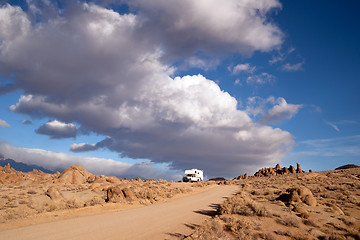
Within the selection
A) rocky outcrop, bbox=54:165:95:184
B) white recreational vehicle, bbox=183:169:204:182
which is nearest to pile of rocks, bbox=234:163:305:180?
white recreational vehicle, bbox=183:169:204:182

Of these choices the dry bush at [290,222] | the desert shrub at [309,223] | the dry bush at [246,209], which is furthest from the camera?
the dry bush at [246,209]

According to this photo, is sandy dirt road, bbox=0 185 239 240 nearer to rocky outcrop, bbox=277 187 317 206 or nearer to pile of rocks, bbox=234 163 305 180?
rocky outcrop, bbox=277 187 317 206

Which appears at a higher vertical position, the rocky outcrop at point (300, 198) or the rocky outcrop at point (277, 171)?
the rocky outcrop at point (277, 171)

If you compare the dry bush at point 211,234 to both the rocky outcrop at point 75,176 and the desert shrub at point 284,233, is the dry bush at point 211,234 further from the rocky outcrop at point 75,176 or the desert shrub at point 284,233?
the rocky outcrop at point 75,176

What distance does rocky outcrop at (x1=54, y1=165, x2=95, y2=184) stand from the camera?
4300 centimetres

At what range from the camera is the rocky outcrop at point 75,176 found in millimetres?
42997

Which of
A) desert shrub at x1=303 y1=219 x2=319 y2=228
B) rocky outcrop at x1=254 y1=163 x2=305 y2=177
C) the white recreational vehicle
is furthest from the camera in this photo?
rocky outcrop at x1=254 y1=163 x2=305 y2=177

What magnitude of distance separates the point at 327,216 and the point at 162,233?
447 inches

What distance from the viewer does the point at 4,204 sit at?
17.2 m

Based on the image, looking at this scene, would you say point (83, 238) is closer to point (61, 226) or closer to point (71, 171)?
point (61, 226)

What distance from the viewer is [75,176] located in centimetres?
4431

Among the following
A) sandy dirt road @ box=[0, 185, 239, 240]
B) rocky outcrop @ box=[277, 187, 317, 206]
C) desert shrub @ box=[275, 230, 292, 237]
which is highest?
rocky outcrop @ box=[277, 187, 317, 206]

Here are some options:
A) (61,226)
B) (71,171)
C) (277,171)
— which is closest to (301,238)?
(61,226)

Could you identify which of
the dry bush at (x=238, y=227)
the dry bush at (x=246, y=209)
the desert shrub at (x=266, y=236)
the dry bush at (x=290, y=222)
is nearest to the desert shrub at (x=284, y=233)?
the desert shrub at (x=266, y=236)
